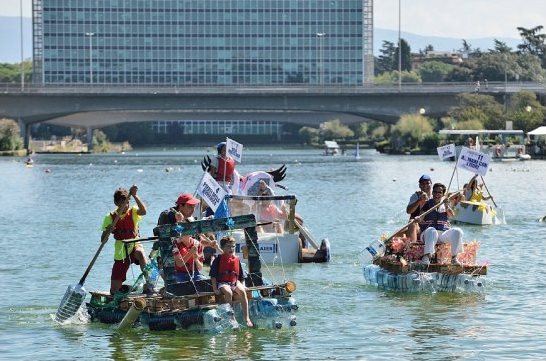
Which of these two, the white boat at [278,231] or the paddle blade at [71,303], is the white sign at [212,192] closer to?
the paddle blade at [71,303]

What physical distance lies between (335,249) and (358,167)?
67918 millimetres

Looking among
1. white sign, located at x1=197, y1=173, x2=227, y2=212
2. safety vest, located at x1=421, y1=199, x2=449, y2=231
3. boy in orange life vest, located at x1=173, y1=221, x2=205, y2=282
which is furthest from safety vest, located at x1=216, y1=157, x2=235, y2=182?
boy in orange life vest, located at x1=173, y1=221, x2=205, y2=282

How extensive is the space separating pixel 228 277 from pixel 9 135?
12070 centimetres

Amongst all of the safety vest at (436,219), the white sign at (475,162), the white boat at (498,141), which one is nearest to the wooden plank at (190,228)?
the safety vest at (436,219)

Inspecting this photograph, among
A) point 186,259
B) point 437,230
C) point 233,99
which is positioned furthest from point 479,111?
point 186,259

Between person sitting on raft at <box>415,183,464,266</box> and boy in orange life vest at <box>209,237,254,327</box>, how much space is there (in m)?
5.09

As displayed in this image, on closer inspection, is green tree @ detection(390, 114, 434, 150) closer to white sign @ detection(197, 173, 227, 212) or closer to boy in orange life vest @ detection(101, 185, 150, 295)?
white sign @ detection(197, 173, 227, 212)

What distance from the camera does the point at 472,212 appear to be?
44562mm

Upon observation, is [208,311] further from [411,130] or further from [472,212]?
[411,130]

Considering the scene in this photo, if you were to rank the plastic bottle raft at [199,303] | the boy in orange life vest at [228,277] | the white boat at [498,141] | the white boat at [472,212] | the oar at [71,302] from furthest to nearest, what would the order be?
the white boat at [498,141]
the white boat at [472,212]
the oar at [71,302]
the plastic bottle raft at [199,303]
the boy in orange life vest at [228,277]

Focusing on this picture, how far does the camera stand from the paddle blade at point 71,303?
23.5 meters

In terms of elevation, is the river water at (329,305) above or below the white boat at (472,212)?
below

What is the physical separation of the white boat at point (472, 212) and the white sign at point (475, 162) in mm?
12062

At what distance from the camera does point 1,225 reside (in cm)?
4822
